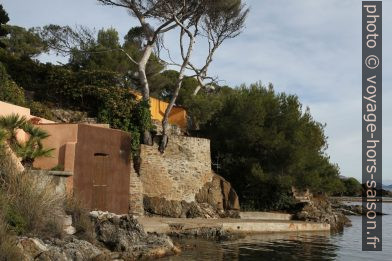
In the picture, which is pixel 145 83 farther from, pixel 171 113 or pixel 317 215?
pixel 317 215

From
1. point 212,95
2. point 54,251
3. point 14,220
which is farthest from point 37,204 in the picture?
point 212,95

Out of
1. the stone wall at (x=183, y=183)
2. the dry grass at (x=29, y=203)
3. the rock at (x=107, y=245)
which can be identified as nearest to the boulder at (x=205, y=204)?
the stone wall at (x=183, y=183)

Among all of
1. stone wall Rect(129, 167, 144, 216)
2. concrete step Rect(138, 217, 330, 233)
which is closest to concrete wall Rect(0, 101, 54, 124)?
stone wall Rect(129, 167, 144, 216)

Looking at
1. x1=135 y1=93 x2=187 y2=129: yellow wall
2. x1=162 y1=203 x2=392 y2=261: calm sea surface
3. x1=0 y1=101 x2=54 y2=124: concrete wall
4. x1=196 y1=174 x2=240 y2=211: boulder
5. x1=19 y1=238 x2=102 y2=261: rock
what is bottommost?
x1=162 y1=203 x2=392 y2=261: calm sea surface

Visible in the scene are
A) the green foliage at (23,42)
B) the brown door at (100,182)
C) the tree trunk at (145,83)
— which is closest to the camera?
the brown door at (100,182)

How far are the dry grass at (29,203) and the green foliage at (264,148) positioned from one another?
15.4 meters

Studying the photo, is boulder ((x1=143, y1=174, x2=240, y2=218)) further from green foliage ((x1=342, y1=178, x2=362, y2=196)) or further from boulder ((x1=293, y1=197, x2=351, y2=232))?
green foliage ((x1=342, y1=178, x2=362, y2=196))

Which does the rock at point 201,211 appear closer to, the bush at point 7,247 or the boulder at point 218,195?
the boulder at point 218,195

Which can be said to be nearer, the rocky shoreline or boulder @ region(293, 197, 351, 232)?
the rocky shoreline

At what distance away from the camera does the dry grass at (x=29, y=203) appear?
35.9ft

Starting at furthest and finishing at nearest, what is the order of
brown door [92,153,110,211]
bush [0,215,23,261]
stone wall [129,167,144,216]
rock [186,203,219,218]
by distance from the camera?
rock [186,203,219,218], stone wall [129,167,144,216], brown door [92,153,110,211], bush [0,215,23,261]

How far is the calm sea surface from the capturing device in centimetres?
1426

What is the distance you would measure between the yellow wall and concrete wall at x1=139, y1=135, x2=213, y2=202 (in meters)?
4.88

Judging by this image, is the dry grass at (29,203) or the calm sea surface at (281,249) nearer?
the dry grass at (29,203)
